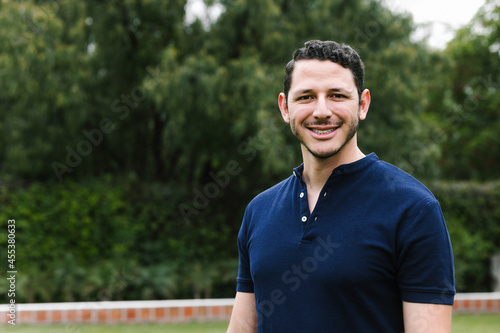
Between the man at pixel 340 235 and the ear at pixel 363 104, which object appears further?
the ear at pixel 363 104

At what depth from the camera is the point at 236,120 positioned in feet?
31.0

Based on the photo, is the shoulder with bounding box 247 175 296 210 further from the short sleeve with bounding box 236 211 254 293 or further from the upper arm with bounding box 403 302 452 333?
the upper arm with bounding box 403 302 452 333

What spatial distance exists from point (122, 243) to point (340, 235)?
29.7ft

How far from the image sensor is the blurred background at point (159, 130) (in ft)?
31.3

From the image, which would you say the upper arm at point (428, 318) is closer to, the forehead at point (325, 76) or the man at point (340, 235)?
the man at point (340, 235)

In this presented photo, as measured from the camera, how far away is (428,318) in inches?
65.3

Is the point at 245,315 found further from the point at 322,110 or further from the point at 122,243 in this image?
the point at 122,243

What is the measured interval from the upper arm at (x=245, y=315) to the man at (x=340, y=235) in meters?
0.01

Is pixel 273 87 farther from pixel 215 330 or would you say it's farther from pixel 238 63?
pixel 215 330

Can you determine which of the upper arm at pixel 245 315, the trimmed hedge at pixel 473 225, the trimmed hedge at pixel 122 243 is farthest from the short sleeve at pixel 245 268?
the trimmed hedge at pixel 473 225

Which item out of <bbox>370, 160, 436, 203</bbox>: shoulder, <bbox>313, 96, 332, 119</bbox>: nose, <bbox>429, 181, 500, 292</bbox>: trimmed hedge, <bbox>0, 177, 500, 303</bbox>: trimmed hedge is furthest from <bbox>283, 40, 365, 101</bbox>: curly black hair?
<bbox>429, 181, 500, 292</bbox>: trimmed hedge

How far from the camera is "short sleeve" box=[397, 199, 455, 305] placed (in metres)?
1.65

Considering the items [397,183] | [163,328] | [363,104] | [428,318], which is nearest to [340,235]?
[397,183]

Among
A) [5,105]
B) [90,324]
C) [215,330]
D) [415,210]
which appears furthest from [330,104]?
[5,105]
